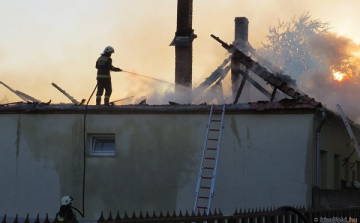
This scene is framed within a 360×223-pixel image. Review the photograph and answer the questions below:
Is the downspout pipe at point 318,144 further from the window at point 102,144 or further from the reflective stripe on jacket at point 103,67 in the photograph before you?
the reflective stripe on jacket at point 103,67

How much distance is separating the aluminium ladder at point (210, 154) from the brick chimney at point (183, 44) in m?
11.0

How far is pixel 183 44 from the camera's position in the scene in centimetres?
2712

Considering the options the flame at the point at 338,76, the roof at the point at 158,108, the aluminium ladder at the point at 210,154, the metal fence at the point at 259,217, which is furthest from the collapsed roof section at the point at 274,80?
the flame at the point at 338,76

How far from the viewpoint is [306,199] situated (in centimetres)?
1520

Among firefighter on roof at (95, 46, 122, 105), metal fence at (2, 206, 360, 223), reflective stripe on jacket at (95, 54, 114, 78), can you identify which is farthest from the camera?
reflective stripe on jacket at (95, 54, 114, 78)

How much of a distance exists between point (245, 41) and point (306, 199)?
52.0ft

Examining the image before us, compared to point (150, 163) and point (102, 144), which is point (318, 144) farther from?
point (102, 144)

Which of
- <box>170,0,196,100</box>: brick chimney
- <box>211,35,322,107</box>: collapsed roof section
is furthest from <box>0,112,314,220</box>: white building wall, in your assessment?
<box>170,0,196,100</box>: brick chimney

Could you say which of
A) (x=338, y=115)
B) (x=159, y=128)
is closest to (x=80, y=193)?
(x=159, y=128)

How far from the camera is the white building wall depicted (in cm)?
1547

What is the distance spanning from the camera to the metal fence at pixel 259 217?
6.87 meters

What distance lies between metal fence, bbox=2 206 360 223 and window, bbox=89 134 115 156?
22.3 ft

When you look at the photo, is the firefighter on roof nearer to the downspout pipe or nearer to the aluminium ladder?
the aluminium ladder

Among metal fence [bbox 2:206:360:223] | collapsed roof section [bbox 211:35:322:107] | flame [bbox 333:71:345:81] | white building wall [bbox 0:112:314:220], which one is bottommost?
metal fence [bbox 2:206:360:223]
